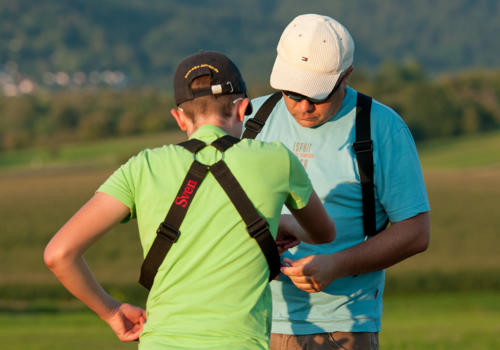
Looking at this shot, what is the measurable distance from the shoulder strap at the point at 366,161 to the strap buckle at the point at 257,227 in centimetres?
123

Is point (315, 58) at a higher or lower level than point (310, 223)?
higher

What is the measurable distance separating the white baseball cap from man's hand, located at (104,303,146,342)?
136 cm

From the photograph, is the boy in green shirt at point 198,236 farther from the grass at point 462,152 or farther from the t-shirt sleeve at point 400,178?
the grass at point 462,152

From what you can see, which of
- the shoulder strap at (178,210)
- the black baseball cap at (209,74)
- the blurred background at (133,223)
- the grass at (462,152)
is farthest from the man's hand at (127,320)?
the grass at (462,152)

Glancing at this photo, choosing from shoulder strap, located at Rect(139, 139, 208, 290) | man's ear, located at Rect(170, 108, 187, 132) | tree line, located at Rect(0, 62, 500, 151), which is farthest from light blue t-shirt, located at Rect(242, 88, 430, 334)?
tree line, located at Rect(0, 62, 500, 151)

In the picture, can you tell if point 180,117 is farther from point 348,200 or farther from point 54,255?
point 348,200

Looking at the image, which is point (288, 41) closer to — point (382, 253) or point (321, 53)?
point (321, 53)

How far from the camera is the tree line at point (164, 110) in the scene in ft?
352

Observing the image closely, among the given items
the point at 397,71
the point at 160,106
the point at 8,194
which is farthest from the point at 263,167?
the point at 397,71

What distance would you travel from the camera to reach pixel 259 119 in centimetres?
427

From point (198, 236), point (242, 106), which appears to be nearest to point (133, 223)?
point (242, 106)

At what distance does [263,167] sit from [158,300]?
604 mm

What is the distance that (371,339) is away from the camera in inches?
158

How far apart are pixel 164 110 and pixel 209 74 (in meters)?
126
